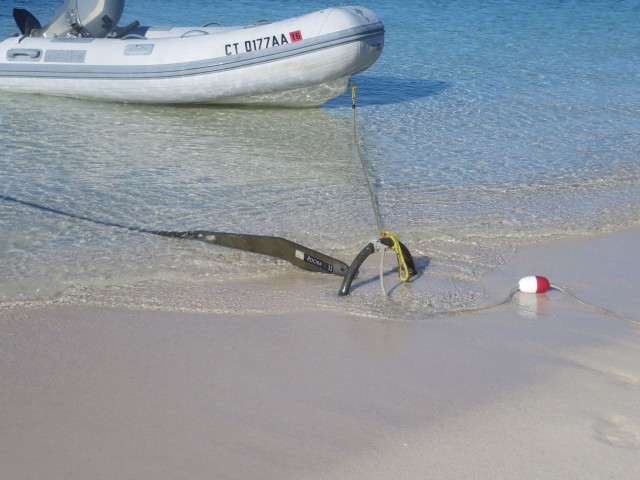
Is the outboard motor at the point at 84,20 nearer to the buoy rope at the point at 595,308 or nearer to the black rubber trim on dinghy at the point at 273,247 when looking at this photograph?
the black rubber trim on dinghy at the point at 273,247

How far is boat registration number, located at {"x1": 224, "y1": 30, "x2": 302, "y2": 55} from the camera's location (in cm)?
782

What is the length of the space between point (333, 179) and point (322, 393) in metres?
3.21

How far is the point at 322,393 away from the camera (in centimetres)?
321

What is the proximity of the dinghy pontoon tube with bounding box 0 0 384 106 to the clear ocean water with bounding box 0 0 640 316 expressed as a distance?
0.18 metres

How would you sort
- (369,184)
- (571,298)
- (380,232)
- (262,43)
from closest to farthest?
(571,298) < (380,232) < (369,184) < (262,43)

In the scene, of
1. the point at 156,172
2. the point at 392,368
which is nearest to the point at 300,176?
the point at 156,172

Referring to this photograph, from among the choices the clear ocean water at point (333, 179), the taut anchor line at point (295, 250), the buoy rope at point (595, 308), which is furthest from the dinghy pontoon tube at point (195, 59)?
the buoy rope at point (595, 308)

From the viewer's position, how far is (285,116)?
823 centimetres

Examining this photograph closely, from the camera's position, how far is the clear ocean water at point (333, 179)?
14.5ft

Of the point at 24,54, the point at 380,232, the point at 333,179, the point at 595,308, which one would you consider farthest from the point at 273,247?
the point at 24,54

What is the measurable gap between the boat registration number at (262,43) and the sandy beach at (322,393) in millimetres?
4167

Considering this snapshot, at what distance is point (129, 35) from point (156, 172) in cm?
321

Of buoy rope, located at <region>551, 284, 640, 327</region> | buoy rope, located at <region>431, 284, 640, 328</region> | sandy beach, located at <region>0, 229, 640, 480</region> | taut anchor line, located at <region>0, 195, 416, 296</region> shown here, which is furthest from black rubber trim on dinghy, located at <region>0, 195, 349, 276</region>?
buoy rope, located at <region>551, 284, 640, 327</region>

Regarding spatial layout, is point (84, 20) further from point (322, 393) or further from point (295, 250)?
point (322, 393)
